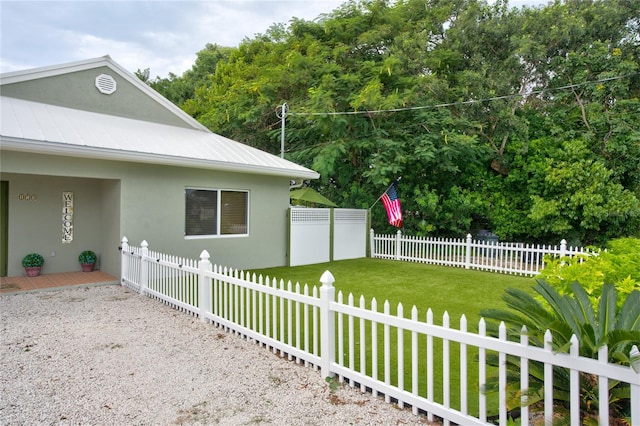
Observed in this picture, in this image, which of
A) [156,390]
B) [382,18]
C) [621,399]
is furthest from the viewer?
[382,18]

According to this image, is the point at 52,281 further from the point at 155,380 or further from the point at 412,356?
the point at 412,356

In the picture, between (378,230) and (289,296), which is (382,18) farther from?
(289,296)

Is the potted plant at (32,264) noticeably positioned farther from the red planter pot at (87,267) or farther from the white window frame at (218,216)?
the white window frame at (218,216)

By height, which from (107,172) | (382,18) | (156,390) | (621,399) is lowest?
(156,390)

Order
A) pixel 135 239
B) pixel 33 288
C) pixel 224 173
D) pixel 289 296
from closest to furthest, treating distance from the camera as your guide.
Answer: pixel 289 296 < pixel 33 288 < pixel 135 239 < pixel 224 173

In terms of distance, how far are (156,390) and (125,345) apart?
4.79ft

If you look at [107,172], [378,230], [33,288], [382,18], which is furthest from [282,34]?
[33,288]

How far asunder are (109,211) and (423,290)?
7264mm

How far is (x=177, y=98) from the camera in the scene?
2623 centimetres

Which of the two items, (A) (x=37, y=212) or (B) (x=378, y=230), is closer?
(A) (x=37, y=212)

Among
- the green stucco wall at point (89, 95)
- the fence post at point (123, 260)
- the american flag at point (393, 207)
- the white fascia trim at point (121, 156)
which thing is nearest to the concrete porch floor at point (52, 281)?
the fence post at point (123, 260)

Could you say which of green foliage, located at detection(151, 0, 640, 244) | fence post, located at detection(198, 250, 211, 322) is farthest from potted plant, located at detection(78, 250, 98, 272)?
green foliage, located at detection(151, 0, 640, 244)

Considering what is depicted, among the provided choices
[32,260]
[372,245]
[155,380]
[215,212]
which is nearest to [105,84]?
[215,212]

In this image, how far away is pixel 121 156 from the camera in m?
7.54
